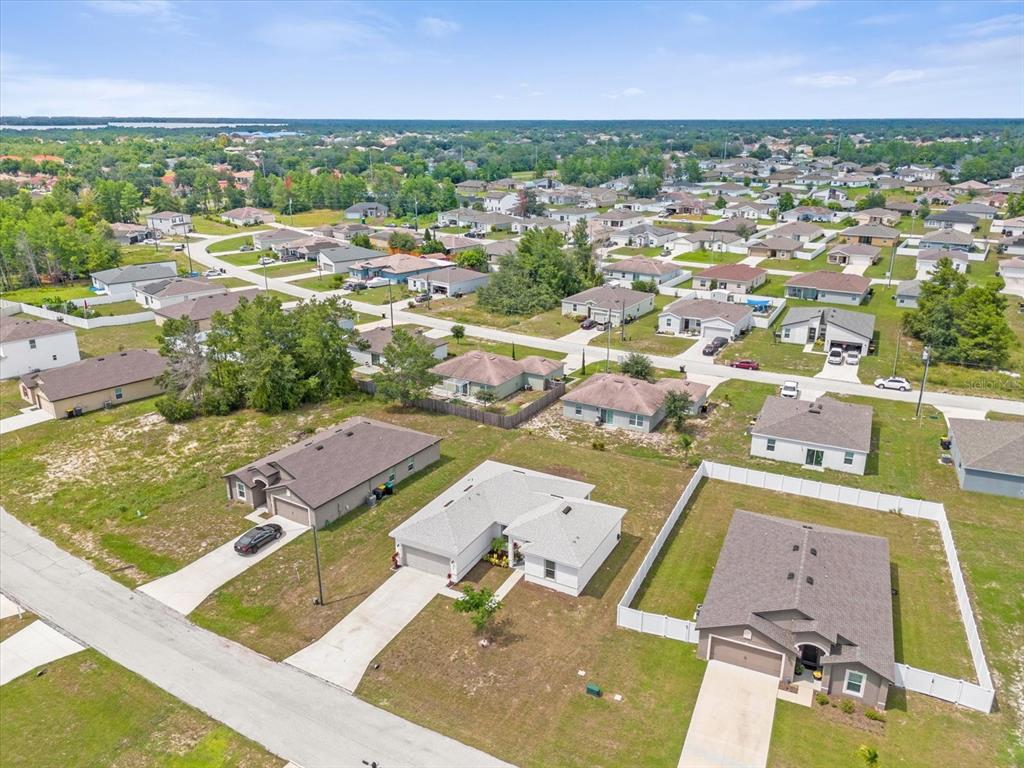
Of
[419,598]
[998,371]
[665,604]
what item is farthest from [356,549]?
[998,371]

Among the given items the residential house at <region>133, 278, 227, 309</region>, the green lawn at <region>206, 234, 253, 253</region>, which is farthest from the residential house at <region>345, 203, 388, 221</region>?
the residential house at <region>133, 278, 227, 309</region>

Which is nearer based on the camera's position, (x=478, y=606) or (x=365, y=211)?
(x=478, y=606)

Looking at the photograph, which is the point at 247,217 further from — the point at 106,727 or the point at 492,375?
the point at 106,727

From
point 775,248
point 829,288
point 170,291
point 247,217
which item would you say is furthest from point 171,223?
point 829,288

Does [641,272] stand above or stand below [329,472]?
above

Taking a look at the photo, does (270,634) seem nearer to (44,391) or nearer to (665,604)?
(665,604)

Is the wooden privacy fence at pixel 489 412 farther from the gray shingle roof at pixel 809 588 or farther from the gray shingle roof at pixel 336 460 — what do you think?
the gray shingle roof at pixel 809 588

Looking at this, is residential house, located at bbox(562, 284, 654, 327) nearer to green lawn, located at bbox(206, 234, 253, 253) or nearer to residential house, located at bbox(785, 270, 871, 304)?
residential house, located at bbox(785, 270, 871, 304)
